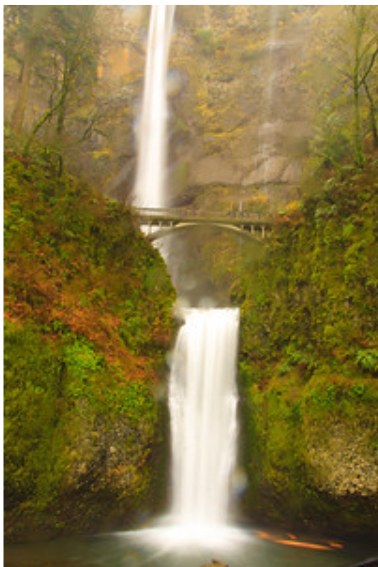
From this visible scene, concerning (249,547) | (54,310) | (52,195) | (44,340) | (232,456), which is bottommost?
(249,547)

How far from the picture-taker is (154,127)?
35625 mm

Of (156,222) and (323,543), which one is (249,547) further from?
(156,222)

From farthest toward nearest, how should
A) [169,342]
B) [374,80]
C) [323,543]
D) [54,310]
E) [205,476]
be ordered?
1. [374,80]
2. [169,342]
3. [205,476]
4. [54,310]
5. [323,543]

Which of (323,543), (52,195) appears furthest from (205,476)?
(52,195)

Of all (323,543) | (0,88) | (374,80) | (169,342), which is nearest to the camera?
(0,88)

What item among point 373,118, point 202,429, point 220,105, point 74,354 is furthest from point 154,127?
point 74,354

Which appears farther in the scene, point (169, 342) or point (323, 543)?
point (169, 342)

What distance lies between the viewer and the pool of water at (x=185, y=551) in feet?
28.5

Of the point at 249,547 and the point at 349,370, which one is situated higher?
the point at 349,370

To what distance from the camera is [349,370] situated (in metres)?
10.6

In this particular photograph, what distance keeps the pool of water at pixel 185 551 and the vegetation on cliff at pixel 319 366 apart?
0.68 m

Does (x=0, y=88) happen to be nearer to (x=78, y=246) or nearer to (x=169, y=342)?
(x=78, y=246)

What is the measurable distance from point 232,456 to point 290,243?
775 centimetres

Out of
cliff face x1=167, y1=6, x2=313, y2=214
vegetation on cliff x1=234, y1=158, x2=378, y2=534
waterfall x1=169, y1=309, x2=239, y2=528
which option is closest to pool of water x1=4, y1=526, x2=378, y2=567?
vegetation on cliff x1=234, y1=158, x2=378, y2=534
